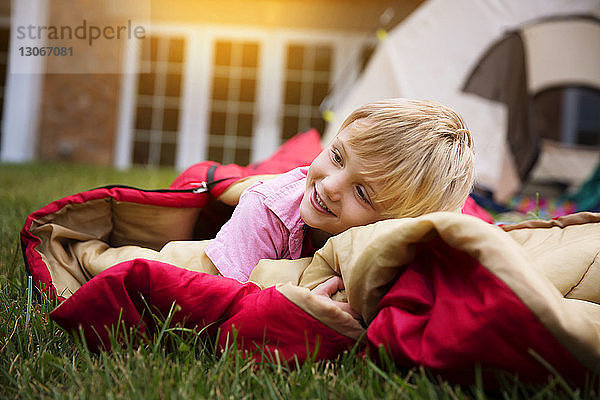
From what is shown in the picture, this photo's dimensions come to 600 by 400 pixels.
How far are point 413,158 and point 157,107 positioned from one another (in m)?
5.19

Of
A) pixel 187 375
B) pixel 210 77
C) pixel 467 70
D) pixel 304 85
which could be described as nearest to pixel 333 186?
pixel 187 375

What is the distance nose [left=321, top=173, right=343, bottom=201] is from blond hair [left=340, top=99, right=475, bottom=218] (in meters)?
0.05

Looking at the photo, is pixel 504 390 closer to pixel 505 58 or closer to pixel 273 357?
pixel 273 357

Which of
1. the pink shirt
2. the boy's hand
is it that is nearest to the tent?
the pink shirt

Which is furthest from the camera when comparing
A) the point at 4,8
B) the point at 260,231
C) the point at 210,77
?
the point at 210,77

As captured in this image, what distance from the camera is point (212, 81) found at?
565 cm

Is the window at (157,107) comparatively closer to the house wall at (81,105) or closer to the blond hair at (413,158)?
the house wall at (81,105)

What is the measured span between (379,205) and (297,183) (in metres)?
0.24

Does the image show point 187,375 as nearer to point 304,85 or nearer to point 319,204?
point 319,204

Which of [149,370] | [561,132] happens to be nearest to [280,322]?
[149,370]

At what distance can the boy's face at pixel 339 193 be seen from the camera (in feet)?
2.86

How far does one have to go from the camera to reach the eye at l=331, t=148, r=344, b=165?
90cm

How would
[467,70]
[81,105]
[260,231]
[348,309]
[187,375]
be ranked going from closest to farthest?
[187,375] → [348,309] → [260,231] → [467,70] → [81,105]

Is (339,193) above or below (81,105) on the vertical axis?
below
